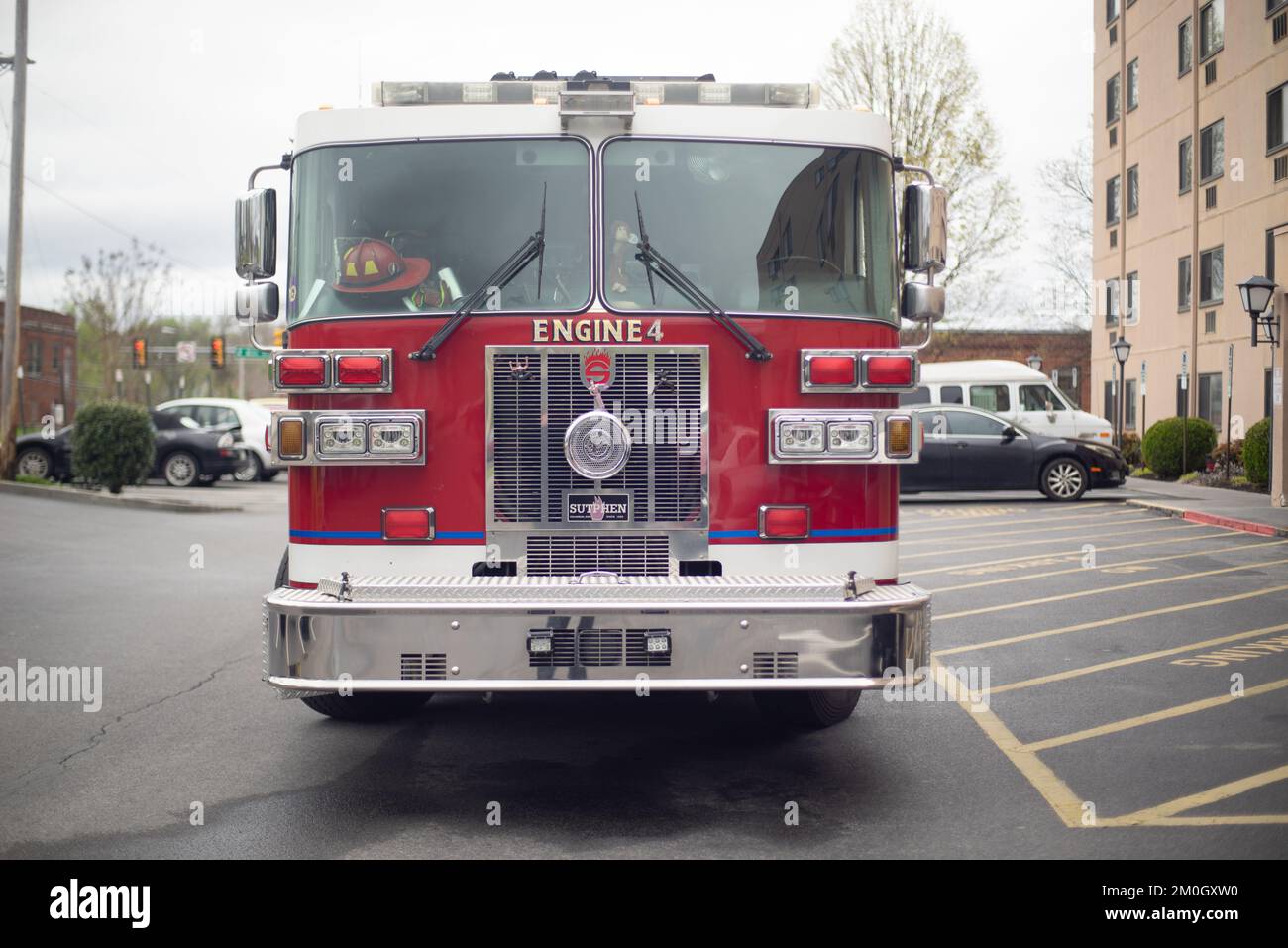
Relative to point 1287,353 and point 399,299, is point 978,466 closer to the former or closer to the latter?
point 1287,353

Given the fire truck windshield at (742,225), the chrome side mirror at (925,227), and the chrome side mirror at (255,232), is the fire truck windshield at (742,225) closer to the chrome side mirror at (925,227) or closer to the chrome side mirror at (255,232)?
the chrome side mirror at (925,227)

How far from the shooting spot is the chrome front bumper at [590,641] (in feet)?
16.7

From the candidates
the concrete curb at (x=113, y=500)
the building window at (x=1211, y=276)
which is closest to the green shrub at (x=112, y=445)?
the concrete curb at (x=113, y=500)

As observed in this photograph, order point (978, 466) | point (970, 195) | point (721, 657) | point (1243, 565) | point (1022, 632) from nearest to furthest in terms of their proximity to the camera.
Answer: point (721, 657) < point (1022, 632) < point (1243, 565) < point (978, 466) < point (970, 195)

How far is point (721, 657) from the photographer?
16.8ft

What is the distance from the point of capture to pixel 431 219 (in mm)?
5852

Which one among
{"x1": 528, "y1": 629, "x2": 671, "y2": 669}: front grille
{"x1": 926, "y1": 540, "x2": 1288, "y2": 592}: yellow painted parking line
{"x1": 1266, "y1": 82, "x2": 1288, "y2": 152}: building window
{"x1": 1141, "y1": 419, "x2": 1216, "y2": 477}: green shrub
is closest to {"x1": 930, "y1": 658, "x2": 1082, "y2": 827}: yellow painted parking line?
{"x1": 528, "y1": 629, "x2": 671, "y2": 669}: front grille

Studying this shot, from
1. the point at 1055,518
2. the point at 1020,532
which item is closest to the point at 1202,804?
the point at 1020,532

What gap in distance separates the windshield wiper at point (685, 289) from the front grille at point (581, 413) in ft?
0.58

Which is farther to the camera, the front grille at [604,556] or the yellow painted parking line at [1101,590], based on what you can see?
the yellow painted parking line at [1101,590]

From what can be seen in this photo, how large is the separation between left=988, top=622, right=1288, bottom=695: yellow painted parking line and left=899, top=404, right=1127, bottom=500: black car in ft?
39.9

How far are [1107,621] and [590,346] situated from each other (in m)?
5.94
